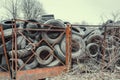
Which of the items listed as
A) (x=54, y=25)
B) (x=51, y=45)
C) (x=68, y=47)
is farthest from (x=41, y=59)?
(x=54, y=25)

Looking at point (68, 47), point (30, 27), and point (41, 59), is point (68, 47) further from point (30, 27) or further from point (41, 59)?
point (30, 27)

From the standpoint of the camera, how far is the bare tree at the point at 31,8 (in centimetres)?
3897

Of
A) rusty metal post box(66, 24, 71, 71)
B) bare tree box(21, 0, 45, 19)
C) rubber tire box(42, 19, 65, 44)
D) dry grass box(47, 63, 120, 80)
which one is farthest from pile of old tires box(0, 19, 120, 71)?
bare tree box(21, 0, 45, 19)

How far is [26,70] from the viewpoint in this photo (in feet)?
27.2

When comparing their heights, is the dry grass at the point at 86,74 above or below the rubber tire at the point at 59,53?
below

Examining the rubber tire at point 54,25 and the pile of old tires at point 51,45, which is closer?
the pile of old tires at point 51,45

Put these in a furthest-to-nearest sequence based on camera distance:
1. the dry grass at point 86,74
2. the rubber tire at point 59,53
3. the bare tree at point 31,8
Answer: the bare tree at point 31,8, the rubber tire at point 59,53, the dry grass at point 86,74

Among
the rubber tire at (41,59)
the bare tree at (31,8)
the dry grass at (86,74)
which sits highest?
the bare tree at (31,8)

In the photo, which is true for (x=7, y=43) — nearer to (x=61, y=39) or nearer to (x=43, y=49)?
(x=43, y=49)

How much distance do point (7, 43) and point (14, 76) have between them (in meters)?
1.14

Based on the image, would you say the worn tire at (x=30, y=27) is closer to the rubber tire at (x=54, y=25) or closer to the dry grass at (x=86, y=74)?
the rubber tire at (x=54, y=25)

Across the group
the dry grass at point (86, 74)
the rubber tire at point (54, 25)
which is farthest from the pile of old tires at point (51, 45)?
the dry grass at point (86, 74)

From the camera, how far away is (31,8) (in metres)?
40.0

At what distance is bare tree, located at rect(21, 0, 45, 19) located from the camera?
39.0 metres
